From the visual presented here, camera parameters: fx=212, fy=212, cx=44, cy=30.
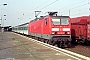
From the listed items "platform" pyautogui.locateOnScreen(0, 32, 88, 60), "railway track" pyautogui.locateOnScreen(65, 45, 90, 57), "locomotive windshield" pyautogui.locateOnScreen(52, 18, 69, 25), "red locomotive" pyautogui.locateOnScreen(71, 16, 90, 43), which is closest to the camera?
"platform" pyautogui.locateOnScreen(0, 32, 88, 60)

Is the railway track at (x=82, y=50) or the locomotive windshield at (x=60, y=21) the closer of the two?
the railway track at (x=82, y=50)

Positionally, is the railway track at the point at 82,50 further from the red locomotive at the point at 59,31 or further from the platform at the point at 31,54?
the platform at the point at 31,54

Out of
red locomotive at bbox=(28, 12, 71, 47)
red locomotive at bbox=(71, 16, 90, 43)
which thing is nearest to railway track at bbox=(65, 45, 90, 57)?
red locomotive at bbox=(28, 12, 71, 47)

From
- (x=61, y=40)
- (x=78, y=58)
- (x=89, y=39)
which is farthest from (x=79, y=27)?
(x=78, y=58)

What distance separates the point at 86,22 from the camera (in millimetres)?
23938

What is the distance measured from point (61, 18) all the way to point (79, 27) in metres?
4.58

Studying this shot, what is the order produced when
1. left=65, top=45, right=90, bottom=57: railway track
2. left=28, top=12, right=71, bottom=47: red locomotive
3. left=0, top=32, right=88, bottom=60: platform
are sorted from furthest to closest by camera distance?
left=28, top=12, right=71, bottom=47: red locomotive
left=65, top=45, right=90, bottom=57: railway track
left=0, top=32, right=88, bottom=60: platform

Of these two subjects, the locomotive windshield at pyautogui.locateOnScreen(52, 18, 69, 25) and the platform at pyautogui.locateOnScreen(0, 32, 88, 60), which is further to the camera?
the locomotive windshield at pyautogui.locateOnScreen(52, 18, 69, 25)

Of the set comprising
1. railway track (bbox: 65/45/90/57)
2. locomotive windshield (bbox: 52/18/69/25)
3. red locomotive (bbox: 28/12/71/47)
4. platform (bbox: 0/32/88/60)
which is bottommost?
railway track (bbox: 65/45/90/57)

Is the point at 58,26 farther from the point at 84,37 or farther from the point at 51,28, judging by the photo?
the point at 84,37

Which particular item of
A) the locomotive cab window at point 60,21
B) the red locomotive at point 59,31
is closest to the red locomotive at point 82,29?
the red locomotive at point 59,31

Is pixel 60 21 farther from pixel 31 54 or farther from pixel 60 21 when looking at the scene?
pixel 31 54

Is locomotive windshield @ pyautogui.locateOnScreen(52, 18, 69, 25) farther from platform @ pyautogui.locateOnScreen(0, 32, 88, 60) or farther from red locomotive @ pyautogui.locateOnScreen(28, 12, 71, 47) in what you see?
platform @ pyautogui.locateOnScreen(0, 32, 88, 60)

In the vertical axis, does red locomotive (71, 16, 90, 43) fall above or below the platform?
above
